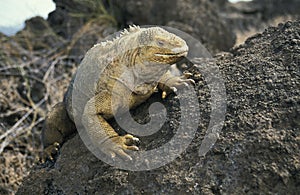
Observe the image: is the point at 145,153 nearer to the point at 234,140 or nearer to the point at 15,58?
the point at 234,140

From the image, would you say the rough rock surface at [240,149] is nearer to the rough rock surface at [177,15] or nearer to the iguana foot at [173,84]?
the iguana foot at [173,84]

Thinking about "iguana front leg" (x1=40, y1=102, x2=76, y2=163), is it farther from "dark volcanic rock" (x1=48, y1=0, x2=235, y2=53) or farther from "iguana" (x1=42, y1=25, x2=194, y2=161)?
"dark volcanic rock" (x1=48, y1=0, x2=235, y2=53)

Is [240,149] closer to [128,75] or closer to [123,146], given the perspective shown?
[123,146]

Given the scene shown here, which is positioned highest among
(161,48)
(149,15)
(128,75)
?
(161,48)

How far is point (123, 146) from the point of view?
2971mm

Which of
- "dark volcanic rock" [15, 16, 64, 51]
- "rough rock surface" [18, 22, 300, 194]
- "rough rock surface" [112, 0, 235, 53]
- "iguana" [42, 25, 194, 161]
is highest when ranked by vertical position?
"iguana" [42, 25, 194, 161]

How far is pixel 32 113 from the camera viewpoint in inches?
261

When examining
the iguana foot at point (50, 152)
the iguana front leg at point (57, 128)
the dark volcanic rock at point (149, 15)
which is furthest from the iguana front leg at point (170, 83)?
the dark volcanic rock at point (149, 15)

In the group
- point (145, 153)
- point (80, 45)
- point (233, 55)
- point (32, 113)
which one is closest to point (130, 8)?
point (80, 45)

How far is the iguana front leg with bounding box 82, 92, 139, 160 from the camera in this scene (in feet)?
9.74

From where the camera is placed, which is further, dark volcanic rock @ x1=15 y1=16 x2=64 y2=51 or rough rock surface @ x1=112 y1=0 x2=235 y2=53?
rough rock surface @ x1=112 y1=0 x2=235 y2=53

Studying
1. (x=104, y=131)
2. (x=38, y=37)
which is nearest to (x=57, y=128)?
(x=104, y=131)

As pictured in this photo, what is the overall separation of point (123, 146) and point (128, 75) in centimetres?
56

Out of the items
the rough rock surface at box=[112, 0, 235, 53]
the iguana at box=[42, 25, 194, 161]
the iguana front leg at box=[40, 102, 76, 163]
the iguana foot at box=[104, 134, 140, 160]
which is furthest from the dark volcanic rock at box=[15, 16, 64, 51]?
the iguana foot at box=[104, 134, 140, 160]
